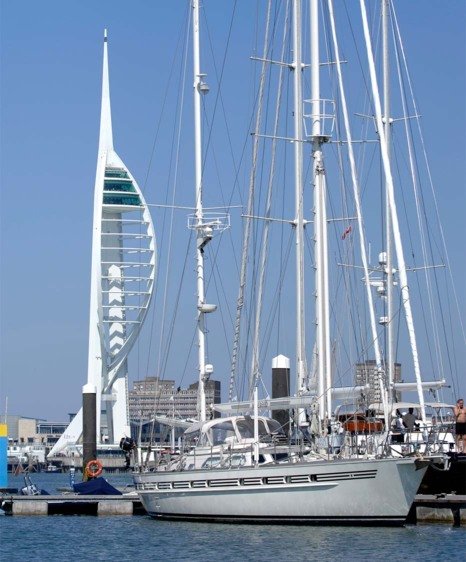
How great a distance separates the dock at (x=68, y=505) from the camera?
41875 millimetres

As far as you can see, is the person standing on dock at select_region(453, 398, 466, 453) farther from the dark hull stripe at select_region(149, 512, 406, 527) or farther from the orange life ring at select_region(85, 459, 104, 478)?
the orange life ring at select_region(85, 459, 104, 478)

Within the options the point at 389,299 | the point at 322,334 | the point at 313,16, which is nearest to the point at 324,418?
the point at 322,334

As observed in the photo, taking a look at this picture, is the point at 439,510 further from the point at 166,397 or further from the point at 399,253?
the point at 166,397

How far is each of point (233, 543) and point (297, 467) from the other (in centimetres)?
238

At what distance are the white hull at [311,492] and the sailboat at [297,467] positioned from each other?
23 mm

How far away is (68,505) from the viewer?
141 feet

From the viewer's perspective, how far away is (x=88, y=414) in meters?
65.4

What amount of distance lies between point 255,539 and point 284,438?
4401 mm

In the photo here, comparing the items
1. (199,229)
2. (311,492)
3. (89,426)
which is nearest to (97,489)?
(199,229)

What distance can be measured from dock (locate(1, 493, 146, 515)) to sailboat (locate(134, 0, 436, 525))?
3.51m

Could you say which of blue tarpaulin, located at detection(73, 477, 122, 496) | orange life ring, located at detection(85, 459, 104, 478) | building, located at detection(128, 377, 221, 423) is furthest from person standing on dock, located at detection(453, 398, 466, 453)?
orange life ring, located at detection(85, 459, 104, 478)

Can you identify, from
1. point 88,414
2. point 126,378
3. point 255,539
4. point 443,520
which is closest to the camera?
point 255,539

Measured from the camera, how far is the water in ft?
98.0

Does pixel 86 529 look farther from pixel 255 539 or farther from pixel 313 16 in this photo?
pixel 313 16
